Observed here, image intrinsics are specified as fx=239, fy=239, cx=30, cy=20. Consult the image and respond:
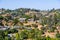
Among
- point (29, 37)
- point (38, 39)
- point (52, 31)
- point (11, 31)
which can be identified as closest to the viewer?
point (38, 39)

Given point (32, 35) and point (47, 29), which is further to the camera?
point (47, 29)

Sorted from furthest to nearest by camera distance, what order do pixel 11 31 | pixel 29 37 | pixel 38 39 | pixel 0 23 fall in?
1. pixel 0 23
2. pixel 11 31
3. pixel 29 37
4. pixel 38 39

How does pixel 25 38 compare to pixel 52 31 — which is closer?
pixel 25 38

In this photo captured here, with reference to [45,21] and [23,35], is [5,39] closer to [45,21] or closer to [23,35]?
[23,35]

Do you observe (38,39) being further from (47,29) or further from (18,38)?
(47,29)

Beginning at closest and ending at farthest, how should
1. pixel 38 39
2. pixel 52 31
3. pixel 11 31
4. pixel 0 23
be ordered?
pixel 38 39 < pixel 11 31 < pixel 52 31 < pixel 0 23

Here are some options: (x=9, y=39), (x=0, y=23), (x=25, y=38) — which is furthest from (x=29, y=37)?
(x=0, y=23)

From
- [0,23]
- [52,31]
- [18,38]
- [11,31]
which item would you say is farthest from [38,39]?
[0,23]

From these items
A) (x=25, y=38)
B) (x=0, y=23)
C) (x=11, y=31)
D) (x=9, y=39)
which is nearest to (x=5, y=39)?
(x=9, y=39)
